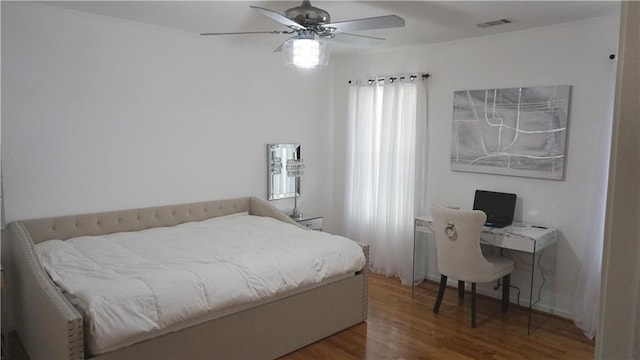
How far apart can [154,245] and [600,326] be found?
10.3 feet

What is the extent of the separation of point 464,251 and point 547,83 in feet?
5.32

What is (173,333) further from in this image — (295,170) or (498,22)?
(498,22)

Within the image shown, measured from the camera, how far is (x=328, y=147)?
5.36m

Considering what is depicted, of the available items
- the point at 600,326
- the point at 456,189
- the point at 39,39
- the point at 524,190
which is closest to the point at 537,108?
the point at 524,190

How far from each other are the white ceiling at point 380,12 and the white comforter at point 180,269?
69.5 inches

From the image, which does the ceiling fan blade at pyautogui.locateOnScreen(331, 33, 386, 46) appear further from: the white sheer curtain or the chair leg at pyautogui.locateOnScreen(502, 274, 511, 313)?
the chair leg at pyautogui.locateOnScreen(502, 274, 511, 313)

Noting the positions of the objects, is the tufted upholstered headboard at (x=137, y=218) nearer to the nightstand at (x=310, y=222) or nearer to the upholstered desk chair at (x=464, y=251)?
the nightstand at (x=310, y=222)

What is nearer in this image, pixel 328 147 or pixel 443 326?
pixel 443 326

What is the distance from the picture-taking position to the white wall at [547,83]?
11.2ft

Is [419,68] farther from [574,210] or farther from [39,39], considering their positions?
[39,39]

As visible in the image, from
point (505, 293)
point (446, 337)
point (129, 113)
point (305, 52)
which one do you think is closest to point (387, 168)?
point (505, 293)

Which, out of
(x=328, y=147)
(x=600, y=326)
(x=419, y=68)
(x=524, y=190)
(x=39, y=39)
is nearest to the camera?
(x=600, y=326)

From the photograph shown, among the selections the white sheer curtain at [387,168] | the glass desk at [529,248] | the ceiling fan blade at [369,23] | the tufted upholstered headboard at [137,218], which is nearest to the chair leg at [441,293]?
the glass desk at [529,248]

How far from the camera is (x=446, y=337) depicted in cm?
330
